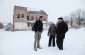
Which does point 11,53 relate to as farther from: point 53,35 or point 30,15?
point 30,15

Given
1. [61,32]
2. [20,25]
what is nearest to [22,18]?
[20,25]

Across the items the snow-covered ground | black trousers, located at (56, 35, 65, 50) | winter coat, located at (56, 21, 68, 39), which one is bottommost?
the snow-covered ground

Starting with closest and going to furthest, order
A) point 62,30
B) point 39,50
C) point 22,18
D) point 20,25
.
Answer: point 39,50
point 62,30
point 20,25
point 22,18

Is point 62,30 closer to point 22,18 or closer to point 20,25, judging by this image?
point 20,25

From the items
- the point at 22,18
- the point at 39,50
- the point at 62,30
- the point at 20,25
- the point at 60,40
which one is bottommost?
the point at 39,50

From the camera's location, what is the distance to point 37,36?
686 centimetres

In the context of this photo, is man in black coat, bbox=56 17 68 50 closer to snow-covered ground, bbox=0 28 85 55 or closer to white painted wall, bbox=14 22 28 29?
snow-covered ground, bbox=0 28 85 55

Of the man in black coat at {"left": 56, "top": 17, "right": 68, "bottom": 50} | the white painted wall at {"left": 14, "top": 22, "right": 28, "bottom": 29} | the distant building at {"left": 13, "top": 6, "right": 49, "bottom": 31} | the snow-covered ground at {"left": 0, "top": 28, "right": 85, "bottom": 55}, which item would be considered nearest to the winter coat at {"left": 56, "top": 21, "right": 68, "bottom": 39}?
the man in black coat at {"left": 56, "top": 17, "right": 68, "bottom": 50}

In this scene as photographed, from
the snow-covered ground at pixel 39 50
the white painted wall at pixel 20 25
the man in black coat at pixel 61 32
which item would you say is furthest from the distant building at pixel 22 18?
the man in black coat at pixel 61 32

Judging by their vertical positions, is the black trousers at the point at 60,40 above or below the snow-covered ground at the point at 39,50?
above

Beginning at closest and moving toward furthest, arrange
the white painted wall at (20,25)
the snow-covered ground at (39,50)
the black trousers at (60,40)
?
the snow-covered ground at (39,50) → the black trousers at (60,40) → the white painted wall at (20,25)

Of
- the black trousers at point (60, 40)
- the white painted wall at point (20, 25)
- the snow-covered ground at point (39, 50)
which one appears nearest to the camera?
the snow-covered ground at point (39, 50)

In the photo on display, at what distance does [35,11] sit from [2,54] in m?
33.4

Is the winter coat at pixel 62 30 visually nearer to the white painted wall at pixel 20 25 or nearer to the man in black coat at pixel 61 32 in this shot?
the man in black coat at pixel 61 32
